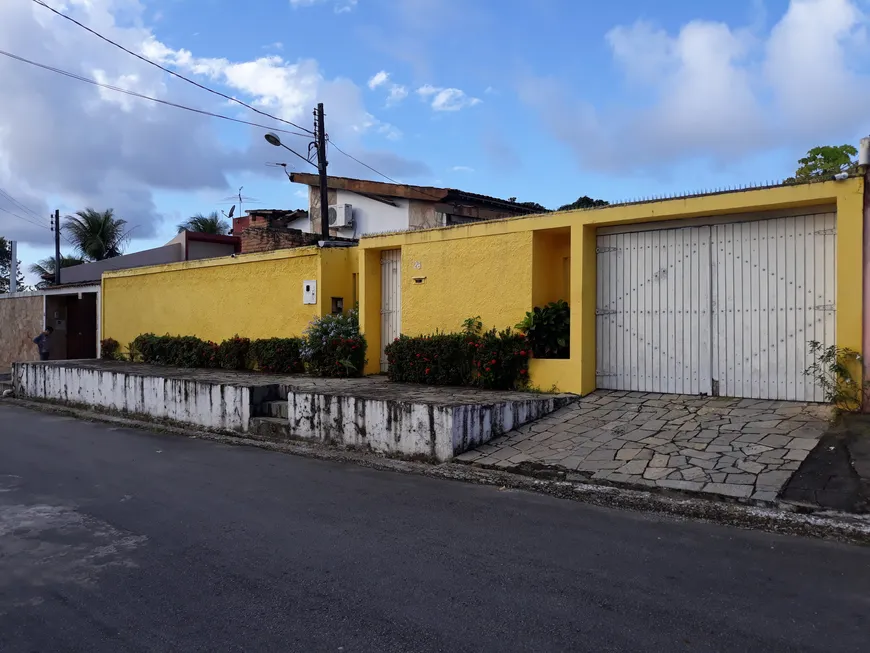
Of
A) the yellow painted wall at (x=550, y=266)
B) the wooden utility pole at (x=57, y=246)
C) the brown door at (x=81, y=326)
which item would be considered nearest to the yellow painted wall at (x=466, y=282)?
the yellow painted wall at (x=550, y=266)

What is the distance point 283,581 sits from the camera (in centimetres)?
432

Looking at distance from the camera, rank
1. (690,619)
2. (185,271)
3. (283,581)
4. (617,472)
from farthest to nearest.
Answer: (185,271) → (617,472) → (283,581) → (690,619)

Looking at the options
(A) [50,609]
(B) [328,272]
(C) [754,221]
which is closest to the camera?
(A) [50,609]

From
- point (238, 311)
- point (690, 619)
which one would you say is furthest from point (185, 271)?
point (690, 619)

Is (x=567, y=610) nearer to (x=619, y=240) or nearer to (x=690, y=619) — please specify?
(x=690, y=619)

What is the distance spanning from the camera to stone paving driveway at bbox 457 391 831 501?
6281 millimetres

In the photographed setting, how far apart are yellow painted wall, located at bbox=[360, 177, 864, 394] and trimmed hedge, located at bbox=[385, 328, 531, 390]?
28 centimetres

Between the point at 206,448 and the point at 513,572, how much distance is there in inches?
255

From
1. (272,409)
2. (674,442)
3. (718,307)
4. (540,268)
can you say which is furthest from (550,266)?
(272,409)

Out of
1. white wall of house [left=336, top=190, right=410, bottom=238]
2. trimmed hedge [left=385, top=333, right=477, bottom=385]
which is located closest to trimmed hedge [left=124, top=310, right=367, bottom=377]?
trimmed hedge [left=385, top=333, right=477, bottom=385]

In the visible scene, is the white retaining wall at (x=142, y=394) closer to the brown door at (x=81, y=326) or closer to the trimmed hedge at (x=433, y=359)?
the trimmed hedge at (x=433, y=359)

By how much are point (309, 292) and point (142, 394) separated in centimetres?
374

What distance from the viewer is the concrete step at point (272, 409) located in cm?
1066

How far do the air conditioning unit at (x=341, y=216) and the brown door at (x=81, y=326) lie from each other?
30.1 feet
